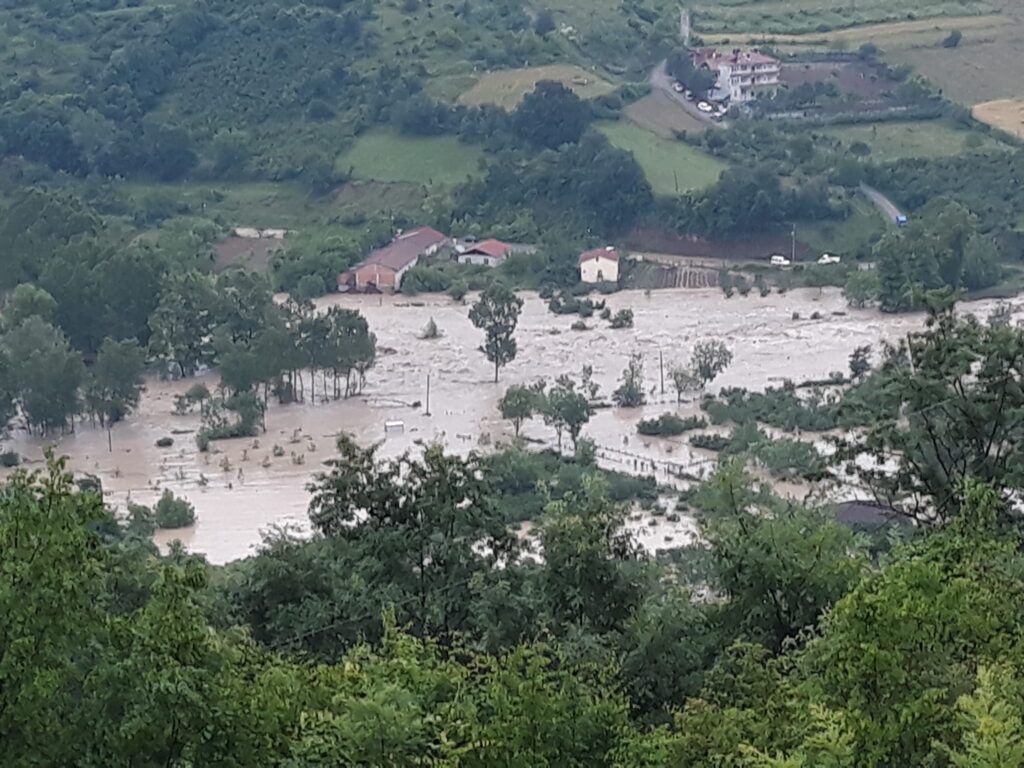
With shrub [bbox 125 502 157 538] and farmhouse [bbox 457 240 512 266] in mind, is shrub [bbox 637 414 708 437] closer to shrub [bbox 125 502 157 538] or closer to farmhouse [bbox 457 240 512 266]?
shrub [bbox 125 502 157 538]

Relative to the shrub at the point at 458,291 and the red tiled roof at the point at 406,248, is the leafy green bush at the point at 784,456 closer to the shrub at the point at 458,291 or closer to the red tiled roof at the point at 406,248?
the shrub at the point at 458,291

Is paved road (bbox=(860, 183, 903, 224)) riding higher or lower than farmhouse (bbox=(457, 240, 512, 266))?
higher

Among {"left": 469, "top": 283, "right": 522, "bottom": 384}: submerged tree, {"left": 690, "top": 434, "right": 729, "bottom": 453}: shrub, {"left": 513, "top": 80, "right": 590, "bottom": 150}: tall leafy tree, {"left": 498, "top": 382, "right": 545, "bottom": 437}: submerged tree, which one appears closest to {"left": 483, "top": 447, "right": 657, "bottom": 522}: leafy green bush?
{"left": 498, "top": 382, "right": 545, "bottom": 437}: submerged tree

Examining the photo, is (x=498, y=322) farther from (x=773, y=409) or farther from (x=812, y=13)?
(x=812, y=13)

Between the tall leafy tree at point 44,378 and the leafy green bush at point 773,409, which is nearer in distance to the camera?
the leafy green bush at point 773,409

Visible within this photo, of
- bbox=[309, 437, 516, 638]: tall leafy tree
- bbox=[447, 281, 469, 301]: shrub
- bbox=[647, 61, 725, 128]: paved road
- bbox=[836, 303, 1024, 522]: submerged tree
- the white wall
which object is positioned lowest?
bbox=[447, 281, 469, 301]: shrub

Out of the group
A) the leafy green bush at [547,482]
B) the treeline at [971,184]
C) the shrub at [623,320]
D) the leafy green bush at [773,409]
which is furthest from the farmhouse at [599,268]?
the leafy green bush at [547,482]

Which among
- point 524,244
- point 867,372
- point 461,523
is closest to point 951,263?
point 867,372
